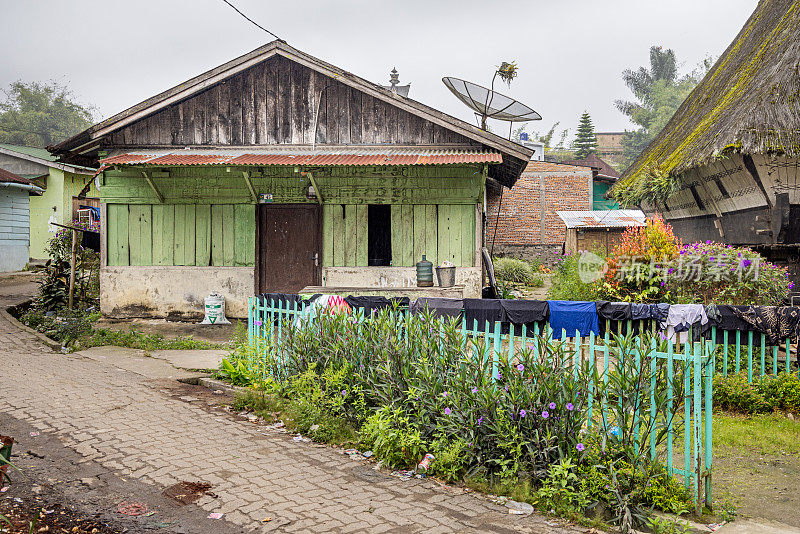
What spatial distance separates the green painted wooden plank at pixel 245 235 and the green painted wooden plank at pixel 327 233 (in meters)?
1.47

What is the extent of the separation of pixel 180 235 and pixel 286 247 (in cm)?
222

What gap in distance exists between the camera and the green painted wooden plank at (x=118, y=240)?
12992 mm

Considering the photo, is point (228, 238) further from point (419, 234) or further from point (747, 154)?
point (747, 154)

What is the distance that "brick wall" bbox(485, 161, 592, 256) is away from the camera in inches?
1072

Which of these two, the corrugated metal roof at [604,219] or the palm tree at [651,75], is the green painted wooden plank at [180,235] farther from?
the palm tree at [651,75]

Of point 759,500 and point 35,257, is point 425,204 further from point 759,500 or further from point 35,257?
point 35,257

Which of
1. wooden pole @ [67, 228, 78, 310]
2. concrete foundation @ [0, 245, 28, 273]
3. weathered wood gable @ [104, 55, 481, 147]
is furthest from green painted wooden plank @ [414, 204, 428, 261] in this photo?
concrete foundation @ [0, 245, 28, 273]

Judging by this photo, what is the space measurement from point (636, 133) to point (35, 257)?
48.5 m

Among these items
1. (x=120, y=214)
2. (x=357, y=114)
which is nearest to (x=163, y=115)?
(x=120, y=214)

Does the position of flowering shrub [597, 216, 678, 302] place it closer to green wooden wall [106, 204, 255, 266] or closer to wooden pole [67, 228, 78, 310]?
green wooden wall [106, 204, 255, 266]

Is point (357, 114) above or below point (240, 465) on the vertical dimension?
above

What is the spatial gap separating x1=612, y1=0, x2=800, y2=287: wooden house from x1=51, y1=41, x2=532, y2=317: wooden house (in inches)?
134

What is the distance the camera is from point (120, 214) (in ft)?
42.8

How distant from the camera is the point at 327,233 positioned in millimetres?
12688
